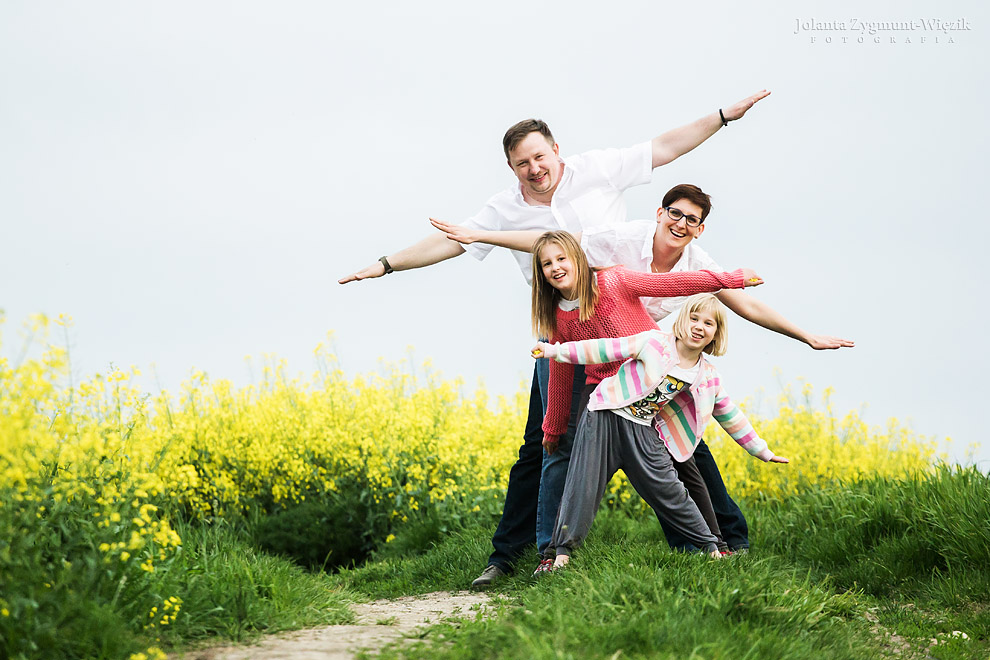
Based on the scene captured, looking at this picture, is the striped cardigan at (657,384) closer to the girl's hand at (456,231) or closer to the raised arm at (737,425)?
the raised arm at (737,425)

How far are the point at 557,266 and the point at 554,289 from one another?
259 mm

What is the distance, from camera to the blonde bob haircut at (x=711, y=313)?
5223 millimetres

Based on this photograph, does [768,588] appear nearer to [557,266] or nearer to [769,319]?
[769,319]

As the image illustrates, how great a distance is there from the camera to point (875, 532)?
6.61m

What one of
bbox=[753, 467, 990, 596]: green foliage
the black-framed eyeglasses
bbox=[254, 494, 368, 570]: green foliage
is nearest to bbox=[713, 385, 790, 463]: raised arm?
the black-framed eyeglasses

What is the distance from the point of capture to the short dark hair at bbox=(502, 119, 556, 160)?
5.48 meters

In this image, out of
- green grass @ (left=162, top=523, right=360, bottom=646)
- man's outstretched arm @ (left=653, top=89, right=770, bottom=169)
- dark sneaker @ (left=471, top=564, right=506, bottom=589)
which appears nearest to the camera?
green grass @ (left=162, top=523, right=360, bottom=646)

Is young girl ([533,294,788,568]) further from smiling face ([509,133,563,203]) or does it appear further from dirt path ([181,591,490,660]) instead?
smiling face ([509,133,563,203])

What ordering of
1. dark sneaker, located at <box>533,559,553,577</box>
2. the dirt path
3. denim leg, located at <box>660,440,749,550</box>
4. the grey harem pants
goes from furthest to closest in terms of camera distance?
denim leg, located at <box>660,440,749,550</box> < dark sneaker, located at <box>533,559,553,577</box> < the grey harem pants < the dirt path

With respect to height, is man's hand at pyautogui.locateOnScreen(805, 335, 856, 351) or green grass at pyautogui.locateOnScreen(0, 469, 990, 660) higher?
man's hand at pyautogui.locateOnScreen(805, 335, 856, 351)

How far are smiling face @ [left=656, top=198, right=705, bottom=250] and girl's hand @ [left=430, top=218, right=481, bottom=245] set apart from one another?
1077mm

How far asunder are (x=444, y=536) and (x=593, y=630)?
159 inches

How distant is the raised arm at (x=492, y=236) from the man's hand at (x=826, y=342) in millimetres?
1712

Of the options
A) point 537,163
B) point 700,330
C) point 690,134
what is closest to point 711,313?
point 700,330
